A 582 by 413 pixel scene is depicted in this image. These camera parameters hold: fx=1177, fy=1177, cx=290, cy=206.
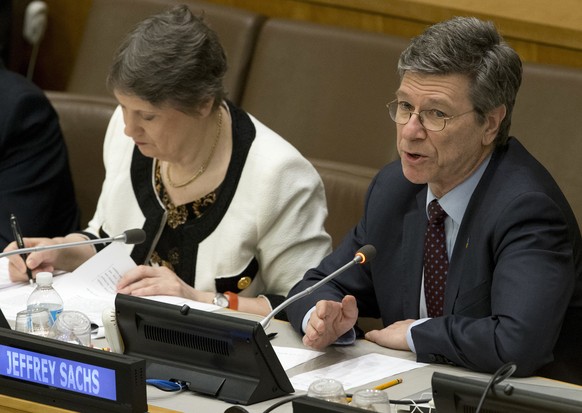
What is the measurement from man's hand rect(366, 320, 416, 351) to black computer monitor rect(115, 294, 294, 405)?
1.33 ft

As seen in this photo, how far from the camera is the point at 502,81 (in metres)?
2.70

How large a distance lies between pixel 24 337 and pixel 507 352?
994mm

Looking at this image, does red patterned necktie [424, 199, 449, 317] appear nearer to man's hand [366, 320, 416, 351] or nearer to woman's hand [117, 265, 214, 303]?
man's hand [366, 320, 416, 351]

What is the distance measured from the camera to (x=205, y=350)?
91.6 inches

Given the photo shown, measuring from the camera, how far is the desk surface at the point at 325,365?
89.5 inches

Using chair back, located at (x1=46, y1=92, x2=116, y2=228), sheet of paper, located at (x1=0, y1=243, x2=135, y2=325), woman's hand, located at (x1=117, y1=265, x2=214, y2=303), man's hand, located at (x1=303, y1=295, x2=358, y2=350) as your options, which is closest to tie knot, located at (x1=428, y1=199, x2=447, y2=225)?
man's hand, located at (x1=303, y1=295, x2=358, y2=350)

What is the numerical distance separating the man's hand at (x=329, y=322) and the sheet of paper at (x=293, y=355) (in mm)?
19

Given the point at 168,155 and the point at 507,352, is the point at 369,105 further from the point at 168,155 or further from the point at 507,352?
the point at 507,352

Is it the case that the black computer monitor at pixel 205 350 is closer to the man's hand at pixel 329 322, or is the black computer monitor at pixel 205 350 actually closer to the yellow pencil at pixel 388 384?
the yellow pencil at pixel 388 384

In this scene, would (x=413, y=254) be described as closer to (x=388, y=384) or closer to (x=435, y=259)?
(x=435, y=259)

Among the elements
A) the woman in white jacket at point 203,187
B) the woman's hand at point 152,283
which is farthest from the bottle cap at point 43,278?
the woman in white jacket at point 203,187

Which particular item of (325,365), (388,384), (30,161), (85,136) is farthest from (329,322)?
(85,136)

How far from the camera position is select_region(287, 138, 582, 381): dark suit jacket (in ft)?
8.22

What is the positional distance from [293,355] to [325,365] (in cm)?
9
